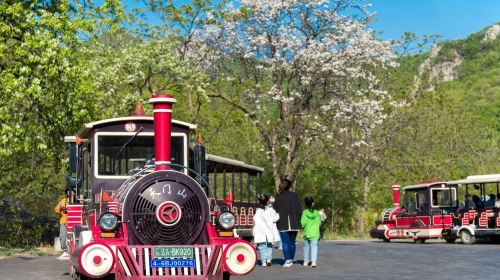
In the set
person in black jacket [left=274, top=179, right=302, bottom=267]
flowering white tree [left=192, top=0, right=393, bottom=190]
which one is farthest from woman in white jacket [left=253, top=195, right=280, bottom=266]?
flowering white tree [left=192, top=0, right=393, bottom=190]

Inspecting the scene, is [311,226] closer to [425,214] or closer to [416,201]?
[425,214]

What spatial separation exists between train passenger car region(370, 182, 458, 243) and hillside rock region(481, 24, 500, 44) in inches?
3461

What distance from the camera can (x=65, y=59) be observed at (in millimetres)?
23547

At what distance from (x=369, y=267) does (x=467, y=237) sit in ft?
42.6

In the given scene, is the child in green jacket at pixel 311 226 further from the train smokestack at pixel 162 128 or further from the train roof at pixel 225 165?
the train roof at pixel 225 165

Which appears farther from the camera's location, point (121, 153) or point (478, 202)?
point (478, 202)

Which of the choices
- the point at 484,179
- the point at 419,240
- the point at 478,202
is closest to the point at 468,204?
the point at 478,202

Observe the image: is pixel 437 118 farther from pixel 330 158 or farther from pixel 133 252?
pixel 133 252

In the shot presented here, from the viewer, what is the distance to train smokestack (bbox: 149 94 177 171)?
1122 centimetres

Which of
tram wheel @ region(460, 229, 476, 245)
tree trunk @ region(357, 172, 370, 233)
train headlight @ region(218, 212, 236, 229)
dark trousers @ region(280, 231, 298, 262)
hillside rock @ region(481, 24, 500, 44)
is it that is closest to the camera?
train headlight @ region(218, 212, 236, 229)

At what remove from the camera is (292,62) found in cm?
3897

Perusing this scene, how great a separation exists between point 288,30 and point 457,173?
53.4 ft

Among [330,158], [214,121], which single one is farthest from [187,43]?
[330,158]

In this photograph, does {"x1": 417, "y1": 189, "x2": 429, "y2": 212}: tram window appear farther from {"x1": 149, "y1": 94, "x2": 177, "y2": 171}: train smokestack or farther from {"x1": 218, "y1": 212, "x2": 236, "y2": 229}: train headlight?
{"x1": 149, "y1": 94, "x2": 177, "y2": 171}: train smokestack
